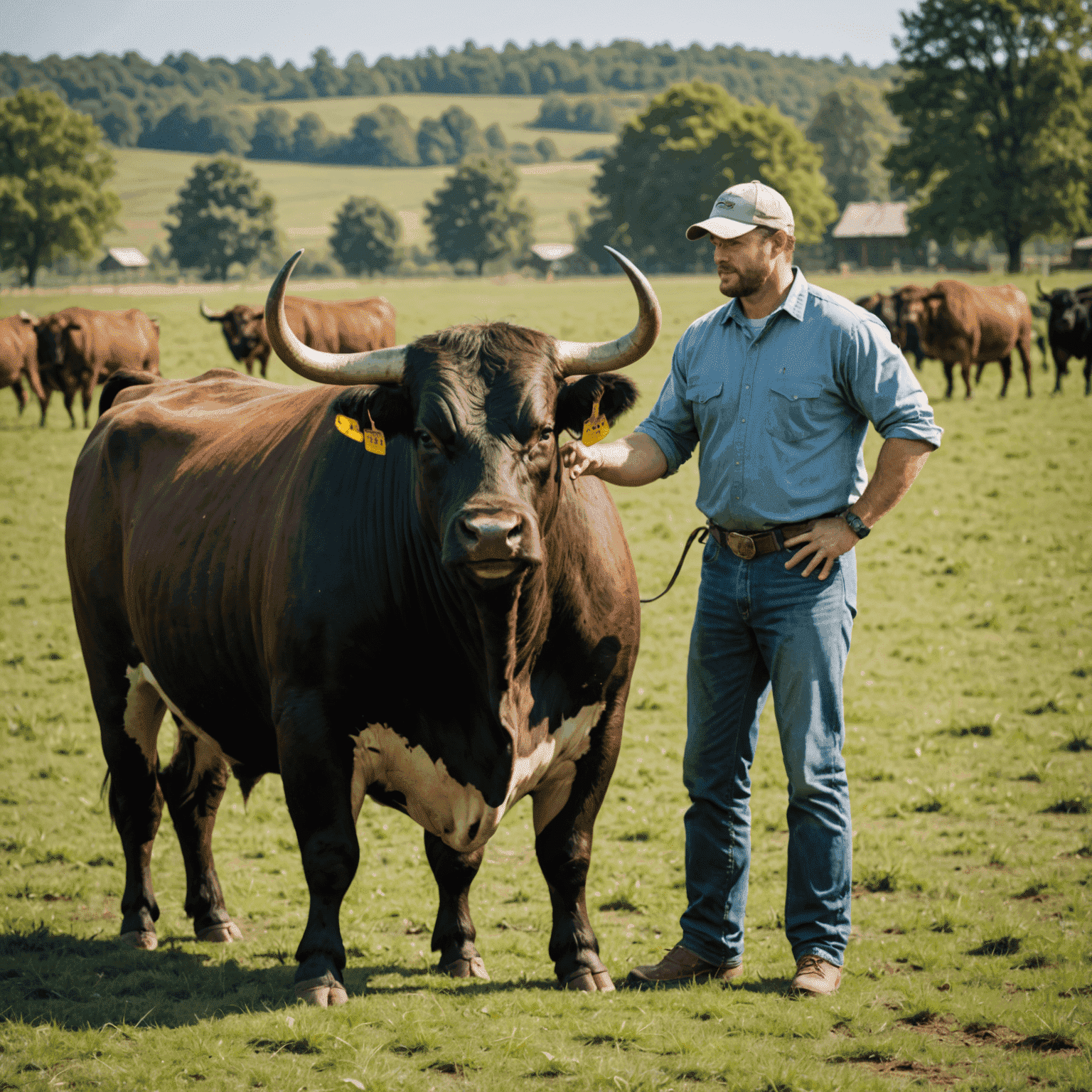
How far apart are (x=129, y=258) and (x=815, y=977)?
118378mm

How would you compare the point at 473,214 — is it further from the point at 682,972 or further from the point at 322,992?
the point at 322,992

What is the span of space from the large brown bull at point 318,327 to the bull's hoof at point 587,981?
887 inches

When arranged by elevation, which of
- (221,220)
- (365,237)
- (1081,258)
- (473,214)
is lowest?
(1081,258)

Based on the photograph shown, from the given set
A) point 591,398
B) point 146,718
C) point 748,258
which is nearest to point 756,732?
point 591,398

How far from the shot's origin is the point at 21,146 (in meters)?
78.4

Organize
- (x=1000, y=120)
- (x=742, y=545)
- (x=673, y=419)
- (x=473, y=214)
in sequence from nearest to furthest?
(x=742, y=545) → (x=673, y=419) → (x=1000, y=120) → (x=473, y=214)

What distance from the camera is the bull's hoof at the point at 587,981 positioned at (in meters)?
4.86

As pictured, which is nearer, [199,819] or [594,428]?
[594,428]

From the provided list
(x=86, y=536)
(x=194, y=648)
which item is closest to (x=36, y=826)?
(x=86, y=536)

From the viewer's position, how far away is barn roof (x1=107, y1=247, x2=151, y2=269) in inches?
4333

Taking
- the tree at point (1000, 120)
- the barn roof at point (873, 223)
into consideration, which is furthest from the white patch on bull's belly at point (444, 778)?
the barn roof at point (873, 223)

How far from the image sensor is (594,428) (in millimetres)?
4566

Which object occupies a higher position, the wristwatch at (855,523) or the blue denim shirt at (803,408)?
the blue denim shirt at (803,408)

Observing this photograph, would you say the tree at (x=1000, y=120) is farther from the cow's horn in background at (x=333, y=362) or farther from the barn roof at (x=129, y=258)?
the barn roof at (x=129, y=258)
